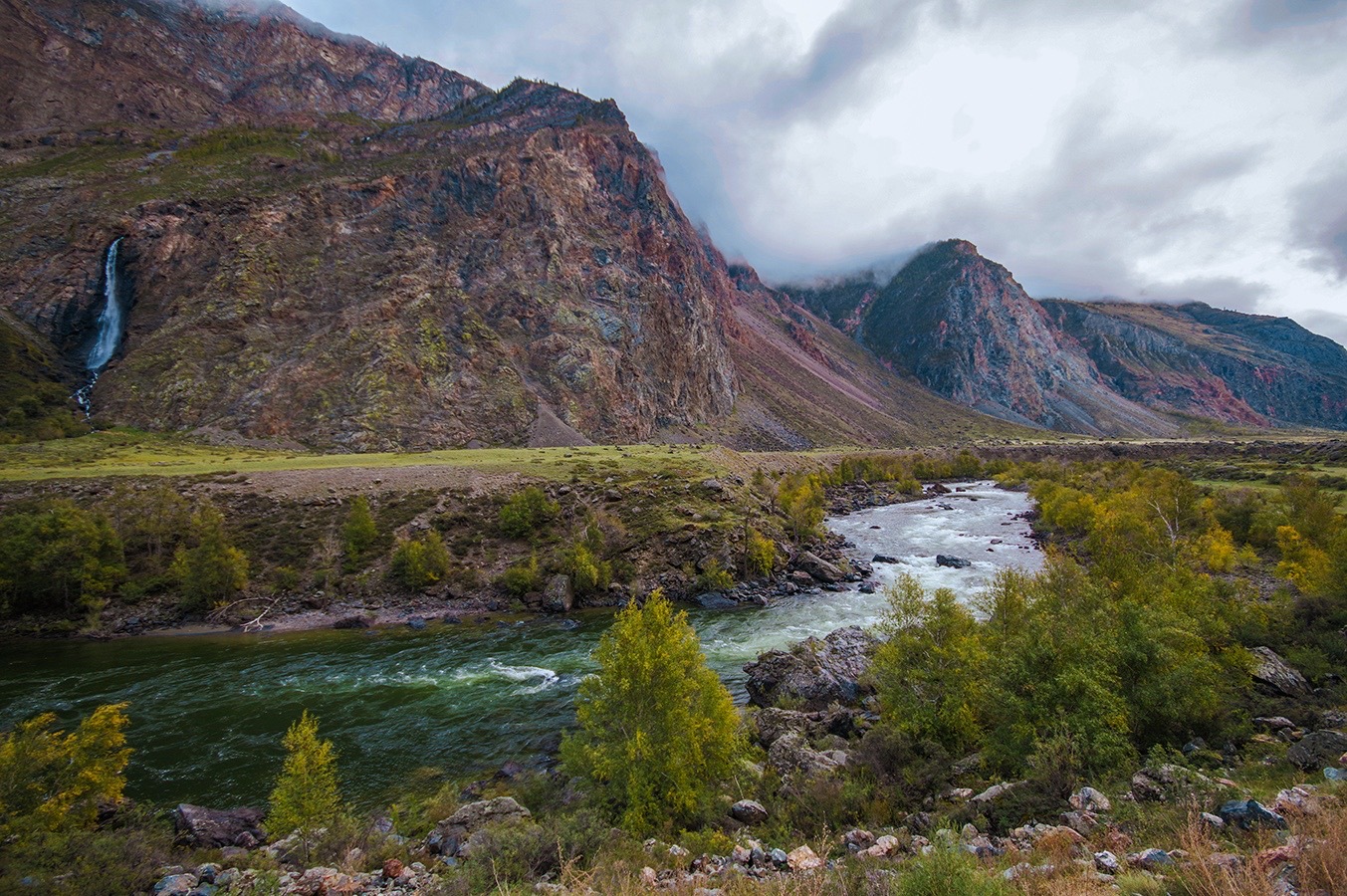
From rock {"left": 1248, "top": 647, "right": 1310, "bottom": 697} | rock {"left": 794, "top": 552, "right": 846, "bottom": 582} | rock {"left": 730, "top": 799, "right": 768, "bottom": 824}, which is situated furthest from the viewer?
rock {"left": 794, "top": 552, "right": 846, "bottom": 582}

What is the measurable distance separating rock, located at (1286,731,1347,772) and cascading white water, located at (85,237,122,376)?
408 feet

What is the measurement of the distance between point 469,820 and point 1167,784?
16.1 meters

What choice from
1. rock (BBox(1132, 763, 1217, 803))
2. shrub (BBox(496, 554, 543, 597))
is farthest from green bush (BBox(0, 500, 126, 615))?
rock (BBox(1132, 763, 1217, 803))

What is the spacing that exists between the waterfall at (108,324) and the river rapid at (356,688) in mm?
76418

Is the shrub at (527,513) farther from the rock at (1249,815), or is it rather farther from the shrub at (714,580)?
the rock at (1249,815)

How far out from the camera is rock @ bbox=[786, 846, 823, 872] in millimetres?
9539

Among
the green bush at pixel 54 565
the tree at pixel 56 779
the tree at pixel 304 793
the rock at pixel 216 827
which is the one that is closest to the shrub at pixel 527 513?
the green bush at pixel 54 565

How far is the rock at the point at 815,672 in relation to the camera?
22516 millimetres

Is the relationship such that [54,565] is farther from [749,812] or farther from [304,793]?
[749,812]

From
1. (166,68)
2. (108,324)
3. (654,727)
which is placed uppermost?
(166,68)

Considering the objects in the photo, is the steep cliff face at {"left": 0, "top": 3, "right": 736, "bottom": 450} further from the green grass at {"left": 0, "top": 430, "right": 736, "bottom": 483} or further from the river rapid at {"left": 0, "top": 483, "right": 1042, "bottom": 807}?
the river rapid at {"left": 0, "top": 483, "right": 1042, "bottom": 807}

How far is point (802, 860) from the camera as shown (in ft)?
33.0

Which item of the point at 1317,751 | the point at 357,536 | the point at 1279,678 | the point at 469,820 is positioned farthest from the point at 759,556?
the point at 1317,751

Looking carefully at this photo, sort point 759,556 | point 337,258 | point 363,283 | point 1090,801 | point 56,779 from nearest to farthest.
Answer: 1. point 1090,801
2. point 56,779
3. point 759,556
4. point 363,283
5. point 337,258
